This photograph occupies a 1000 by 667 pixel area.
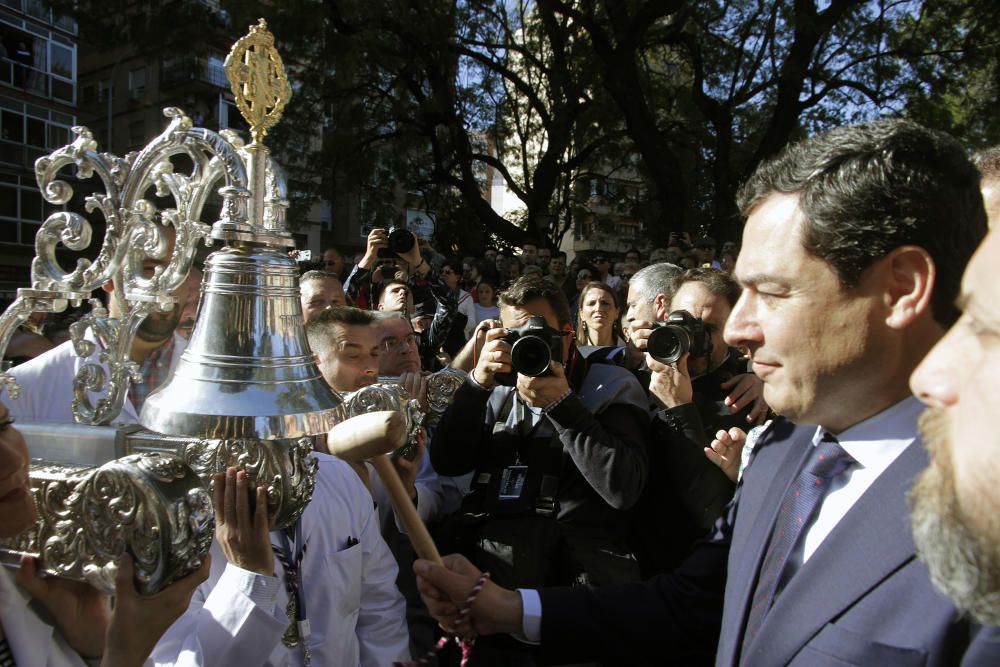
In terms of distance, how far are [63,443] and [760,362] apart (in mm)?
1467

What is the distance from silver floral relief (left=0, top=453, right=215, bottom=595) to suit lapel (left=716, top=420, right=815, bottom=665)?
121 centimetres

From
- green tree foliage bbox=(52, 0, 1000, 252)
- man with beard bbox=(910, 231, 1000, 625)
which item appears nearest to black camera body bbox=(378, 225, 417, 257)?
man with beard bbox=(910, 231, 1000, 625)

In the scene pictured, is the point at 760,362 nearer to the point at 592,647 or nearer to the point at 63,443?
the point at 592,647

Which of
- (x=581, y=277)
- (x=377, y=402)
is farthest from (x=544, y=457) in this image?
(x=581, y=277)

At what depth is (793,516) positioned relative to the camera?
5.46ft

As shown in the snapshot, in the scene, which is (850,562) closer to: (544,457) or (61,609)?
(61,609)

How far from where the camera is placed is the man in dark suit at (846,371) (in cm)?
134

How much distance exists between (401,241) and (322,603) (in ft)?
9.78

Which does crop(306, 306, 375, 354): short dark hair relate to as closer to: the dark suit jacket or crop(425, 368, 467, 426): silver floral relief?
crop(425, 368, 467, 426): silver floral relief

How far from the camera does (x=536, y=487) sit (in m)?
2.92

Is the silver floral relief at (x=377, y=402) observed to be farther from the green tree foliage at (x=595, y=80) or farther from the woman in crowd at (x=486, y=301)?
the green tree foliage at (x=595, y=80)

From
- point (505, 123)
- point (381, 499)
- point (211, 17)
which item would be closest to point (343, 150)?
point (211, 17)

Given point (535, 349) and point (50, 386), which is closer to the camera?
point (50, 386)

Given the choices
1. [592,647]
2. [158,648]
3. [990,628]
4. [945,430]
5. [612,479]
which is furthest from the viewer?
[612,479]
